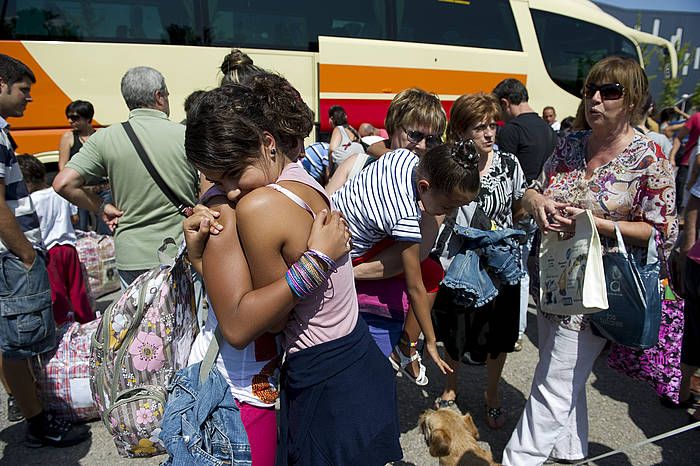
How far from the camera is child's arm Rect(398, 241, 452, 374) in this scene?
77.4 inches

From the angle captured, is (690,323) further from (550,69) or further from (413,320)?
(550,69)

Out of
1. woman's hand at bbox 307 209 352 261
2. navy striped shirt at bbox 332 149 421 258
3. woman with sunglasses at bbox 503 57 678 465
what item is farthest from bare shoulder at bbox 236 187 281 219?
woman with sunglasses at bbox 503 57 678 465

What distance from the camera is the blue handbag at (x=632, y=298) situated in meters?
2.01

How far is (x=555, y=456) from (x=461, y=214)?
142 centimetres

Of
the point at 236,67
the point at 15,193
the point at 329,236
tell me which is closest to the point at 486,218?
the point at 236,67

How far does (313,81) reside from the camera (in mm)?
6691

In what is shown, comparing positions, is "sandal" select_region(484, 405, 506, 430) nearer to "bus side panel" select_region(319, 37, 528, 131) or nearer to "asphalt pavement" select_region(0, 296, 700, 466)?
"asphalt pavement" select_region(0, 296, 700, 466)

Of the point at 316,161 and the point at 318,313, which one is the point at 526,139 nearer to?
the point at 316,161

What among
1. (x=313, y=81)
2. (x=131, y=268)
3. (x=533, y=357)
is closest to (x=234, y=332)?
(x=131, y=268)

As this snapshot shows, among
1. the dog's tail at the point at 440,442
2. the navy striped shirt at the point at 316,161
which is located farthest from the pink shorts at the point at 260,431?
the navy striped shirt at the point at 316,161

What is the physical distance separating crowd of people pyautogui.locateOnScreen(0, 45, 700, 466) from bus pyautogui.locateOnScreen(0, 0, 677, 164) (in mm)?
2680

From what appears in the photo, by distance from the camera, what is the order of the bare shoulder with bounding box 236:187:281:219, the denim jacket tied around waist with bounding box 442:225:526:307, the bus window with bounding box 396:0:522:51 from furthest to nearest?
the bus window with bounding box 396:0:522:51, the denim jacket tied around waist with bounding box 442:225:526:307, the bare shoulder with bounding box 236:187:281:219

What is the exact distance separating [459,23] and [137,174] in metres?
6.45

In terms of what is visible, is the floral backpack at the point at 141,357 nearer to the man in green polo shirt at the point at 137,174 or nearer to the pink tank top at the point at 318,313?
the pink tank top at the point at 318,313
